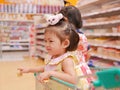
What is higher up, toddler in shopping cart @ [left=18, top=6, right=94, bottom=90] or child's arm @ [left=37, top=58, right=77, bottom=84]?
toddler in shopping cart @ [left=18, top=6, right=94, bottom=90]

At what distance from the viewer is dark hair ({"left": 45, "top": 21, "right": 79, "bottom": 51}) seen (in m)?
1.47

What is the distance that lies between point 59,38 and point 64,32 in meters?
0.05

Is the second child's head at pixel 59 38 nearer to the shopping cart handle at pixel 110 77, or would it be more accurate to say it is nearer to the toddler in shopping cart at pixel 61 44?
the toddler in shopping cart at pixel 61 44

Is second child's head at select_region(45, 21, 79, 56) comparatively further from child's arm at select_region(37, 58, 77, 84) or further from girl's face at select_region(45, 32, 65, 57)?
child's arm at select_region(37, 58, 77, 84)

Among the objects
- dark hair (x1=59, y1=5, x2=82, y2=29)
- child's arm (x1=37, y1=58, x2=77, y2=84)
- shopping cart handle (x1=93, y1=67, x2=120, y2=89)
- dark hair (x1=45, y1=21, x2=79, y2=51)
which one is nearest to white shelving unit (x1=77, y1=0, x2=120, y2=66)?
dark hair (x1=59, y1=5, x2=82, y2=29)

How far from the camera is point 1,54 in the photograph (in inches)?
274

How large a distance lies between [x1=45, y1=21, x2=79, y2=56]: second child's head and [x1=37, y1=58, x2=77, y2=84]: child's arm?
11 cm

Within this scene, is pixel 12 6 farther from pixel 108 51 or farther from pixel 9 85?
pixel 108 51

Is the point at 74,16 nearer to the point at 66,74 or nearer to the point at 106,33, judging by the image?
the point at 66,74

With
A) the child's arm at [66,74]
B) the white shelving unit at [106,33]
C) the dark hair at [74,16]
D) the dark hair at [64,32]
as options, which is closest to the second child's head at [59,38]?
the dark hair at [64,32]

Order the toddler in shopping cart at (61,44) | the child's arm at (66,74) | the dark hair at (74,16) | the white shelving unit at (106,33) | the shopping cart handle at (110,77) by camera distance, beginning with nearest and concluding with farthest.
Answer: the shopping cart handle at (110,77)
the child's arm at (66,74)
the toddler in shopping cart at (61,44)
the dark hair at (74,16)
the white shelving unit at (106,33)

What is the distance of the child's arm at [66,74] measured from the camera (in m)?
1.27

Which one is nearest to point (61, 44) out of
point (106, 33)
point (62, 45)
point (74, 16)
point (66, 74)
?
point (62, 45)

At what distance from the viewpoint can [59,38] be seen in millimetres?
1475
